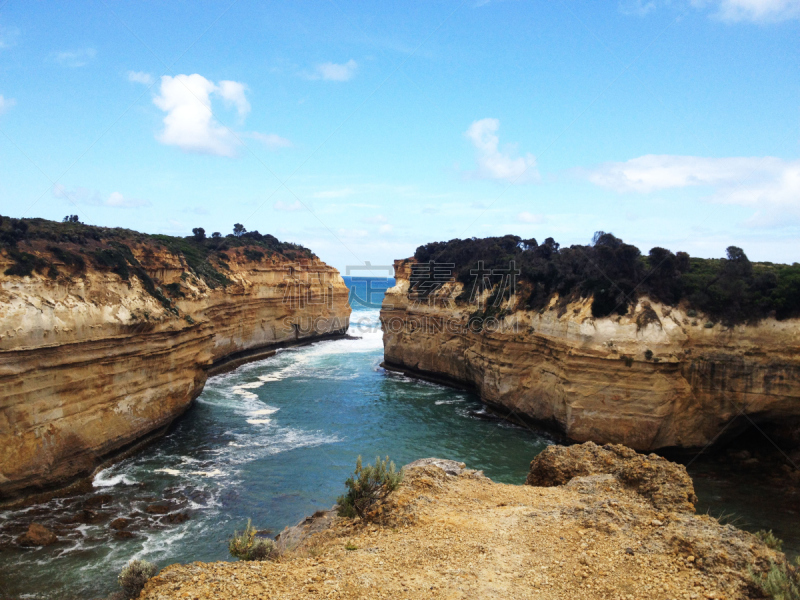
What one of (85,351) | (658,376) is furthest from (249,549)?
(658,376)

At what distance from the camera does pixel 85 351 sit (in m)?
16.1

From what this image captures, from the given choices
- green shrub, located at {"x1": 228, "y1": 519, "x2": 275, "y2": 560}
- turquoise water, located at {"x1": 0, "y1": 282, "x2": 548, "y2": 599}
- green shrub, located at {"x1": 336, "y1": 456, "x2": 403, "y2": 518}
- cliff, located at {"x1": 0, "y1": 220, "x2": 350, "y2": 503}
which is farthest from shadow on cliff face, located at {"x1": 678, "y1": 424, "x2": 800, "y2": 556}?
cliff, located at {"x1": 0, "y1": 220, "x2": 350, "y2": 503}

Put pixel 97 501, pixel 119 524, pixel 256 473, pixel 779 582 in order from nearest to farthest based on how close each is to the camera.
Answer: pixel 779 582
pixel 119 524
pixel 97 501
pixel 256 473

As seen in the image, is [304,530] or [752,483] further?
[752,483]

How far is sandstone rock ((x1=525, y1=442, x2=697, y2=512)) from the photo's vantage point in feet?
33.0

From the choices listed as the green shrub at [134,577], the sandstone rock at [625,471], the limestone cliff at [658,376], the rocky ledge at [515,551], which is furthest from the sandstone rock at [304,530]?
the limestone cliff at [658,376]

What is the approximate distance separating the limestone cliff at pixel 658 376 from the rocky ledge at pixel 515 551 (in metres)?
7.83

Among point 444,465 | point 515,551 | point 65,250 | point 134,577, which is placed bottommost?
point 134,577

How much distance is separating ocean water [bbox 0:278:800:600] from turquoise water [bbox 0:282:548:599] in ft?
0.15

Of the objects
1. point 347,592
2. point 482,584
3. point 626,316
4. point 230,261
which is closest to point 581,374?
point 626,316

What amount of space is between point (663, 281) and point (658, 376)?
4.14m

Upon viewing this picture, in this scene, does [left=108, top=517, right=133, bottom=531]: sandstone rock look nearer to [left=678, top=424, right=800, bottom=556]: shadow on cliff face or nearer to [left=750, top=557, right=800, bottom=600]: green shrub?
[left=750, top=557, right=800, bottom=600]: green shrub

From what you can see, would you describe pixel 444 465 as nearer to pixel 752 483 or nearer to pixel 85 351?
pixel 752 483

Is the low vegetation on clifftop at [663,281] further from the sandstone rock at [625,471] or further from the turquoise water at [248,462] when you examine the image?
the sandstone rock at [625,471]
